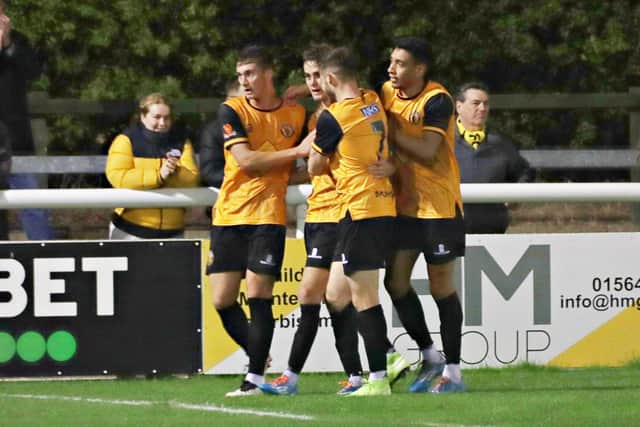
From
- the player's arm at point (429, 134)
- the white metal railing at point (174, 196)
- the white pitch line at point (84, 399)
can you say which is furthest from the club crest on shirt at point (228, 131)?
the white pitch line at point (84, 399)

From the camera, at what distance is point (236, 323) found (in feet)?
35.2

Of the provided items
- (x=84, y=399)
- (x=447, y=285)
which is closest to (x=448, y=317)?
(x=447, y=285)

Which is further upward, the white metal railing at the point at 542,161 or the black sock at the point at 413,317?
the white metal railing at the point at 542,161

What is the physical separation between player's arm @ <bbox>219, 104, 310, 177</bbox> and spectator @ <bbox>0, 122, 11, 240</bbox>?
2.13 meters

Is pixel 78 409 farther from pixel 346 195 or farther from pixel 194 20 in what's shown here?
pixel 194 20

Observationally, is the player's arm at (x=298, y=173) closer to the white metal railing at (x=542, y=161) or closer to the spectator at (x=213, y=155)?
the spectator at (x=213, y=155)

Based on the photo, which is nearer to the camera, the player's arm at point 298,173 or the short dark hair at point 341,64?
the short dark hair at point 341,64

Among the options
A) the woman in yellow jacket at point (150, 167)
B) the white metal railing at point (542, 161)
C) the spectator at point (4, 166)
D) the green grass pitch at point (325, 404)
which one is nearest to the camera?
the green grass pitch at point (325, 404)

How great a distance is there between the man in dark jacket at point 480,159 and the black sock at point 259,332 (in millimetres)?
2133

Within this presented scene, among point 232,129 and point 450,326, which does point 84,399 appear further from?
point 450,326

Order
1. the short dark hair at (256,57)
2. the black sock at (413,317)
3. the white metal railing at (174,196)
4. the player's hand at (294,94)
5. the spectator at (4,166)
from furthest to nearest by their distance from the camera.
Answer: the spectator at (4,166), the white metal railing at (174,196), the player's hand at (294,94), the black sock at (413,317), the short dark hair at (256,57)

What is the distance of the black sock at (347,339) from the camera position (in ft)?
34.1

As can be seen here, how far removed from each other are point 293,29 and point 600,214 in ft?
17.8

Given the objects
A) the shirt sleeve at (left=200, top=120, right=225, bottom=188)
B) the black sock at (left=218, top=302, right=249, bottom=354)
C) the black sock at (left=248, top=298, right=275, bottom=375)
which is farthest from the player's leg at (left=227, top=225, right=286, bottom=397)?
the shirt sleeve at (left=200, top=120, right=225, bottom=188)
